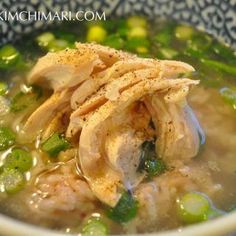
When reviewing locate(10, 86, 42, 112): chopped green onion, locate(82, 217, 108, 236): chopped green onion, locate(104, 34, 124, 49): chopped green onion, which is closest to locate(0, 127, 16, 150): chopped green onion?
locate(10, 86, 42, 112): chopped green onion

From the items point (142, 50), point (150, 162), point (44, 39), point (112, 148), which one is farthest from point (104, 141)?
point (44, 39)

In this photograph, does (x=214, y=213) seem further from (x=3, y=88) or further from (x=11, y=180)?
(x=3, y=88)

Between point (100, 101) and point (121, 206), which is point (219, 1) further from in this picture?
point (121, 206)

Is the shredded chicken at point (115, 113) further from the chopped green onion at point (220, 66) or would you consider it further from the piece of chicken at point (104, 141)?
the chopped green onion at point (220, 66)

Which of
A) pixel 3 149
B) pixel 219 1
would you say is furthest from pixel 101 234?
pixel 219 1

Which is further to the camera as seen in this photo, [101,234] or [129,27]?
[129,27]

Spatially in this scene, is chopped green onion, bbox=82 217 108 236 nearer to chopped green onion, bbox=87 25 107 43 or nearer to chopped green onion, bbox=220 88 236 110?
chopped green onion, bbox=220 88 236 110
